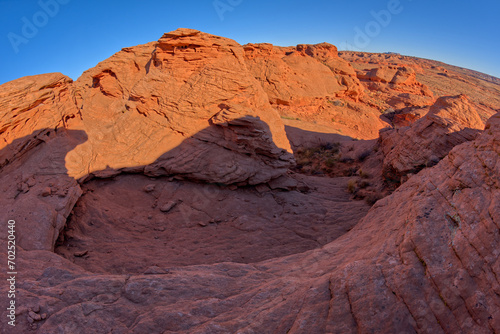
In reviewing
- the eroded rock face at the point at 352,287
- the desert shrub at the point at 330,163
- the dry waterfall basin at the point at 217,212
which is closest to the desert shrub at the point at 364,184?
the dry waterfall basin at the point at 217,212

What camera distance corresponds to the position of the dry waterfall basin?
8.49 feet

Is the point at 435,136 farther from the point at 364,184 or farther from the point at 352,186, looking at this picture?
the point at 352,186

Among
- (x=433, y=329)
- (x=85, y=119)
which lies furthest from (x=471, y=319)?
(x=85, y=119)

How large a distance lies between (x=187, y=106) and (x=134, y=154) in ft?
6.77

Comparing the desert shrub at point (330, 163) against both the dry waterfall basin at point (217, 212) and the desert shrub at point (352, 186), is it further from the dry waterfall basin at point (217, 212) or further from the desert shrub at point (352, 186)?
the desert shrub at point (352, 186)

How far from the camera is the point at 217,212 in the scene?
7574mm

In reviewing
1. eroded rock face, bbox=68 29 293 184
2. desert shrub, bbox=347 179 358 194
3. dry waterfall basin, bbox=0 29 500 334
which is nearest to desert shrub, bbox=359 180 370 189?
dry waterfall basin, bbox=0 29 500 334

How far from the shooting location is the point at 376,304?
2467 millimetres

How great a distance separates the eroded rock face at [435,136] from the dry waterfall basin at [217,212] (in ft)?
0.15

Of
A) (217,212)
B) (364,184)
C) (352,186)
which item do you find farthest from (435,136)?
(217,212)

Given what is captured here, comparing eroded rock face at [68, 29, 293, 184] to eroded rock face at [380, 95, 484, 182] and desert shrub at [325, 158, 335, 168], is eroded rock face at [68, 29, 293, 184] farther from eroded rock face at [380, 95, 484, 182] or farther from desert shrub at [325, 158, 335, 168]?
desert shrub at [325, 158, 335, 168]

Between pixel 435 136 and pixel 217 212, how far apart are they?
6383mm

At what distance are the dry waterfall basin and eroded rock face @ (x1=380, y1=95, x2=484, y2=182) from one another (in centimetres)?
5

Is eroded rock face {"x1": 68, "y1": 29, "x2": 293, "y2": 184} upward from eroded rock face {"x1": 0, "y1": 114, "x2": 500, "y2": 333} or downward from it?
upward
